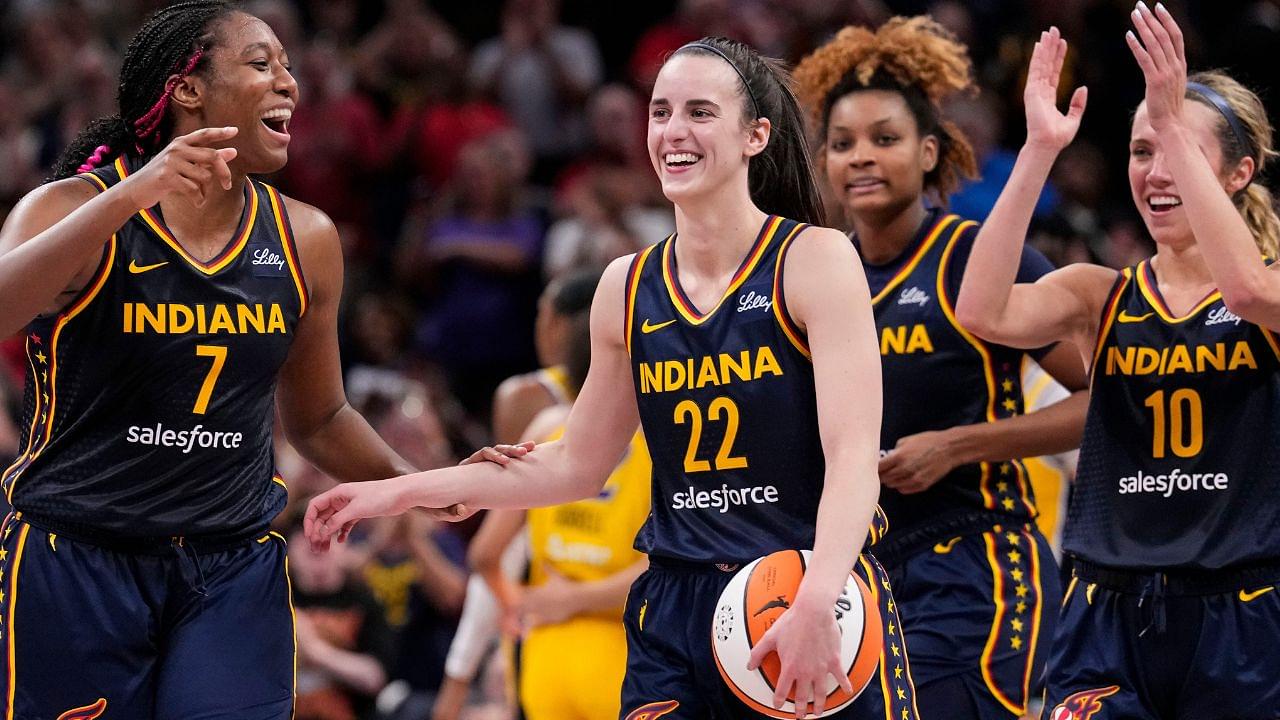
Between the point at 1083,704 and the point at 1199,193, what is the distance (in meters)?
1.37

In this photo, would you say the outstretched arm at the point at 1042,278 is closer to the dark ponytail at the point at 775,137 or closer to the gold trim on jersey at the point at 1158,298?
the gold trim on jersey at the point at 1158,298

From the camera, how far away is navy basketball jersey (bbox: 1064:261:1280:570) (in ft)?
14.5

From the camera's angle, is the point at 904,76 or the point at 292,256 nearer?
the point at 292,256

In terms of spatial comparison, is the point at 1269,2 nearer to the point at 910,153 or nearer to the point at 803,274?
the point at 910,153

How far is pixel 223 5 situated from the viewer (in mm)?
4719

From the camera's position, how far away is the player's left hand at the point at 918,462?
5.08 meters

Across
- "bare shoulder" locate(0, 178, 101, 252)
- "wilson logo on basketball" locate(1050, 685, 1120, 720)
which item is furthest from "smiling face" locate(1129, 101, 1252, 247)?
"bare shoulder" locate(0, 178, 101, 252)

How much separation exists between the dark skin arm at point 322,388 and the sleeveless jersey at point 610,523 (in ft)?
4.91

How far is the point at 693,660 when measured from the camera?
4.05 meters

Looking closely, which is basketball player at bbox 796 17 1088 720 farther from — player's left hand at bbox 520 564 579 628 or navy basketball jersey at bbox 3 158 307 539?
navy basketball jersey at bbox 3 158 307 539

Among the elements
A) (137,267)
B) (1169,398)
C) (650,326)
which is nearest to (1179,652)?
(1169,398)

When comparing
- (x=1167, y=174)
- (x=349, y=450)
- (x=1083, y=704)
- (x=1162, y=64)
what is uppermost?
(x=1162, y=64)

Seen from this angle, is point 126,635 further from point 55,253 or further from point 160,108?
point 160,108

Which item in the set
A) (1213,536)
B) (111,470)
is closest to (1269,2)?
(1213,536)
